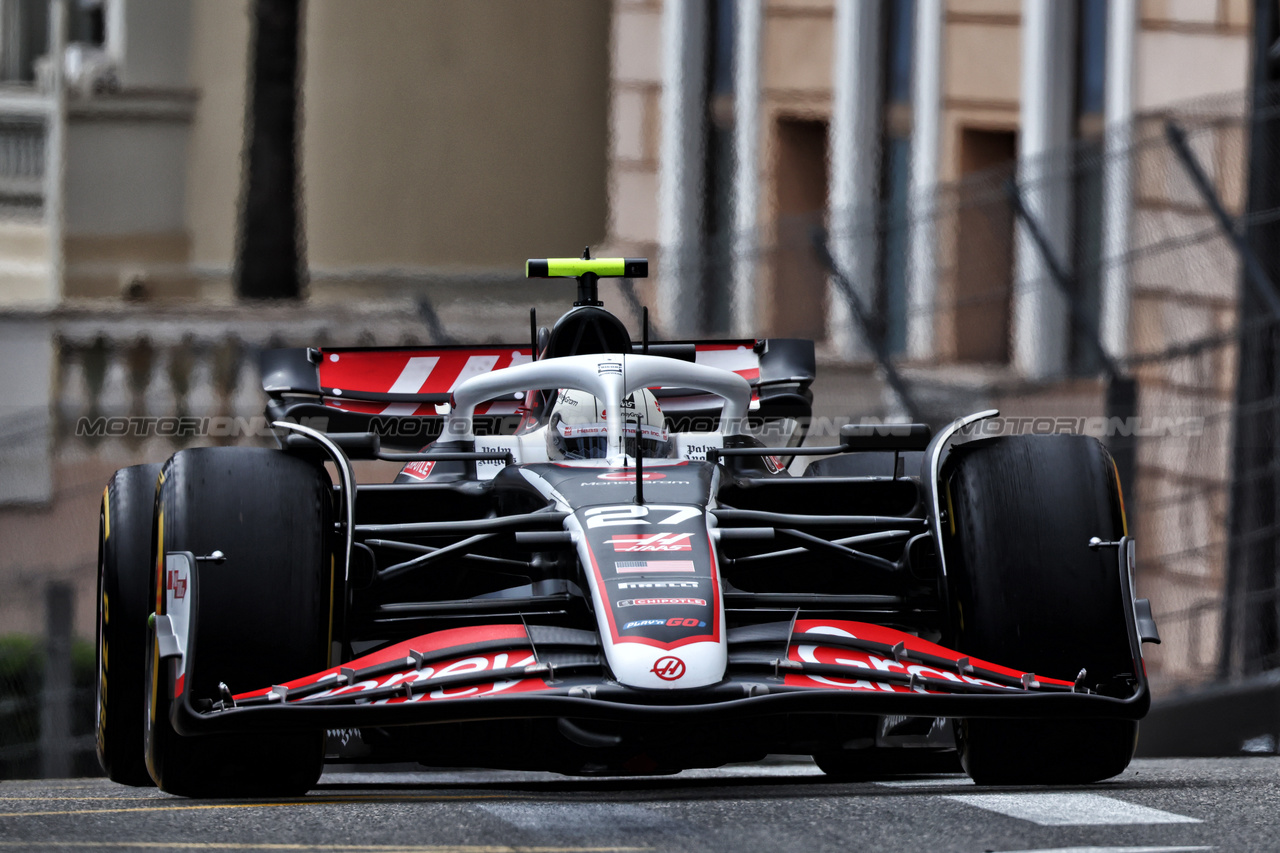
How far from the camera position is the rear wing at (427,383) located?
8.34 metres

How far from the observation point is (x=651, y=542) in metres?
6.01

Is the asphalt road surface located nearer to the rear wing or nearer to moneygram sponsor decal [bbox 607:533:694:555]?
moneygram sponsor decal [bbox 607:533:694:555]

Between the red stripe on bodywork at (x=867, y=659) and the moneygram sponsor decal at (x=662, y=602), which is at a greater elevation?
the moneygram sponsor decal at (x=662, y=602)

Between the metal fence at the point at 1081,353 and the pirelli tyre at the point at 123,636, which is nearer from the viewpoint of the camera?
the pirelli tyre at the point at 123,636

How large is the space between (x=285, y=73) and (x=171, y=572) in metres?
13.0

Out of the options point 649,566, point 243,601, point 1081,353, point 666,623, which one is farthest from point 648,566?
point 1081,353

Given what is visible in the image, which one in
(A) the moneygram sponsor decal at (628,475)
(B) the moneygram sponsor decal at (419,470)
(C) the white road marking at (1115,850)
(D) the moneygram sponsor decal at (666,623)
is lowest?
(C) the white road marking at (1115,850)

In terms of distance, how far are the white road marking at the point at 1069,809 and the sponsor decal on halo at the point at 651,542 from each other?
2.87 feet

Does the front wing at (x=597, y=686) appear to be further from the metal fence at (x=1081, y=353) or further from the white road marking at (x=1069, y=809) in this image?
the metal fence at (x=1081, y=353)

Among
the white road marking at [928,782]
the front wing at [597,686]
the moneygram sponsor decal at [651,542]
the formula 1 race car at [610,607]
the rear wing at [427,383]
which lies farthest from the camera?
the rear wing at [427,383]

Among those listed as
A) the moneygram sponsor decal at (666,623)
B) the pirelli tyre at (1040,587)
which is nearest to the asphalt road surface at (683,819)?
the pirelli tyre at (1040,587)

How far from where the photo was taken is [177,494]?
597 cm

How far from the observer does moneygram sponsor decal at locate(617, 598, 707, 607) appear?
574 cm

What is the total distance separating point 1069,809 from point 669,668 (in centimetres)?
96
